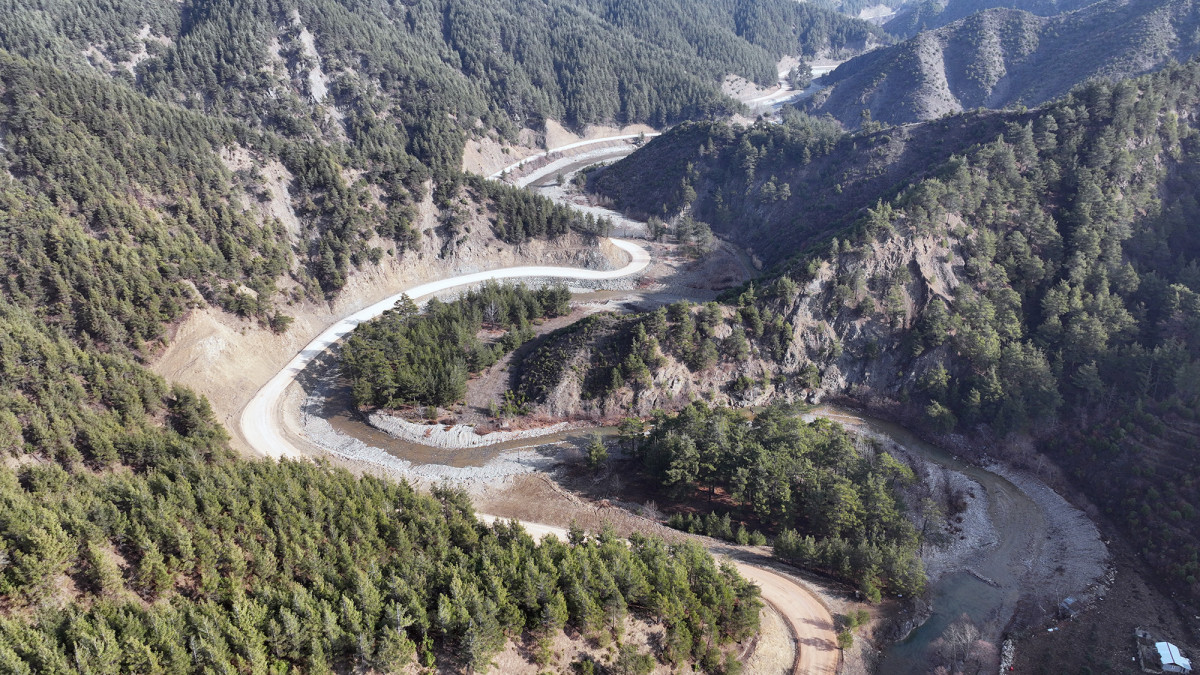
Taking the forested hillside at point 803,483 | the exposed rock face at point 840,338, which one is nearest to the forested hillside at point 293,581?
the forested hillside at point 803,483

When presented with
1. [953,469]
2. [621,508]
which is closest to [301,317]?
[621,508]

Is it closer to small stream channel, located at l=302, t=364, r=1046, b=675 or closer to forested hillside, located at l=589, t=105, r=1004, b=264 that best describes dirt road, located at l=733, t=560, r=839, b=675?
small stream channel, located at l=302, t=364, r=1046, b=675

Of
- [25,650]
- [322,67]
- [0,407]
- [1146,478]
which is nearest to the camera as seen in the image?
[25,650]

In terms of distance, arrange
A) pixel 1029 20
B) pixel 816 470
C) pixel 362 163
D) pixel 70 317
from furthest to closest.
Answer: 1. pixel 1029 20
2. pixel 362 163
3. pixel 70 317
4. pixel 816 470

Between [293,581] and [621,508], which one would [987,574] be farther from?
[293,581]

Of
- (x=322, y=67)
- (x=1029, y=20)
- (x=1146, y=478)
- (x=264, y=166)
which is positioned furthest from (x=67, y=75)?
(x=1029, y=20)

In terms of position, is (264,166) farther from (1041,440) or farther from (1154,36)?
(1154,36)

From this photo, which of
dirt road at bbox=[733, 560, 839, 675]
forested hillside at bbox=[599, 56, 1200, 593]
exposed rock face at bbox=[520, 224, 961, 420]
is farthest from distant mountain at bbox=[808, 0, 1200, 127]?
dirt road at bbox=[733, 560, 839, 675]
